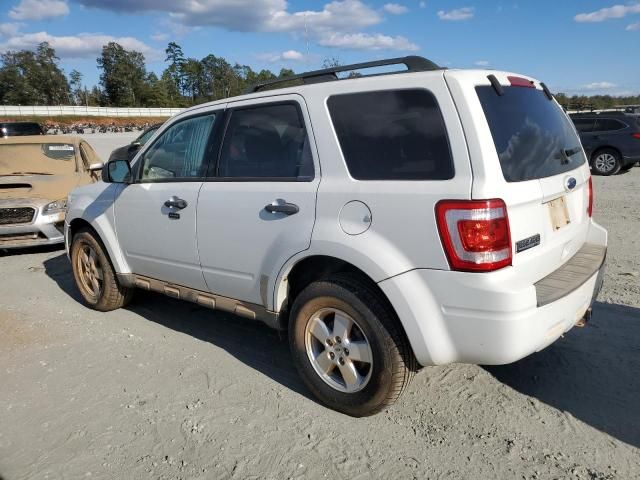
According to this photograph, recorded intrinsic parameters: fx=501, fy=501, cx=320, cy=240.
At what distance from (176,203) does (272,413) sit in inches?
66.8

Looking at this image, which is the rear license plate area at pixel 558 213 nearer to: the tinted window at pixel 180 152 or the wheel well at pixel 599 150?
the tinted window at pixel 180 152

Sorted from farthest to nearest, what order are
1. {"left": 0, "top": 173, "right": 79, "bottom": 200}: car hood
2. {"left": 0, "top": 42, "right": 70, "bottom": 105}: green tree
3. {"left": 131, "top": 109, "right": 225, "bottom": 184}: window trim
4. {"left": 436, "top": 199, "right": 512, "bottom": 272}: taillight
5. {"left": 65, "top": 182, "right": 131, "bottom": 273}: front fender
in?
{"left": 0, "top": 42, "right": 70, "bottom": 105}: green tree
{"left": 0, "top": 173, "right": 79, "bottom": 200}: car hood
{"left": 65, "top": 182, "right": 131, "bottom": 273}: front fender
{"left": 131, "top": 109, "right": 225, "bottom": 184}: window trim
{"left": 436, "top": 199, "right": 512, "bottom": 272}: taillight

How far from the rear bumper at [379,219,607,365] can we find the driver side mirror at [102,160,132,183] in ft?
8.91

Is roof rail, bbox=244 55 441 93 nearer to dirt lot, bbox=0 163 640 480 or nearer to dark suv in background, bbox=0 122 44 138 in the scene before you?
dirt lot, bbox=0 163 640 480

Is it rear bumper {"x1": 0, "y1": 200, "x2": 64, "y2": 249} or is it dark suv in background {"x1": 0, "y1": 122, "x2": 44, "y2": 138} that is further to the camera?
dark suv in background {"x1": 0, "y1": 122, "x2": 44, "y2": 138}

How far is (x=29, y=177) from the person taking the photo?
7711 millimetres

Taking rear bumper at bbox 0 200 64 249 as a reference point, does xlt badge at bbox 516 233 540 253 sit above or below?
above

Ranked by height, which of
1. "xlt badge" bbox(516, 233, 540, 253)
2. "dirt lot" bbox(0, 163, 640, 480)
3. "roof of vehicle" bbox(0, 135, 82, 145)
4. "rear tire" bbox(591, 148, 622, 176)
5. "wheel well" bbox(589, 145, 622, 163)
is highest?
"roof of vehicle" bbox(0, 135, 82, 145)

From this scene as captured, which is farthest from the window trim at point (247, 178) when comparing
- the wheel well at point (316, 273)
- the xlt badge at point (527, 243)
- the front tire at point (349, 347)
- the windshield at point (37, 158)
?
the windshield at point (37, 158)

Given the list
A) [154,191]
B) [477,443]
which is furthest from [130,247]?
[477,443]

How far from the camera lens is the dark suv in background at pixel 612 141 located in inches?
531

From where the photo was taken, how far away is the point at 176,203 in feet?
12.4

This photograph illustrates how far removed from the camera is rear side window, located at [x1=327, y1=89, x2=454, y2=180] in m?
2.56

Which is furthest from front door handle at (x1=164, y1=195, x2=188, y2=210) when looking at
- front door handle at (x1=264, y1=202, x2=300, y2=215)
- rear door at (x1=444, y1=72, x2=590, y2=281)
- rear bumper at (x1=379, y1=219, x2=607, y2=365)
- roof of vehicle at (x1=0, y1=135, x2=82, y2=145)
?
roof of vehicle at (x1=0, y1=135, x2=82, y2=145)
